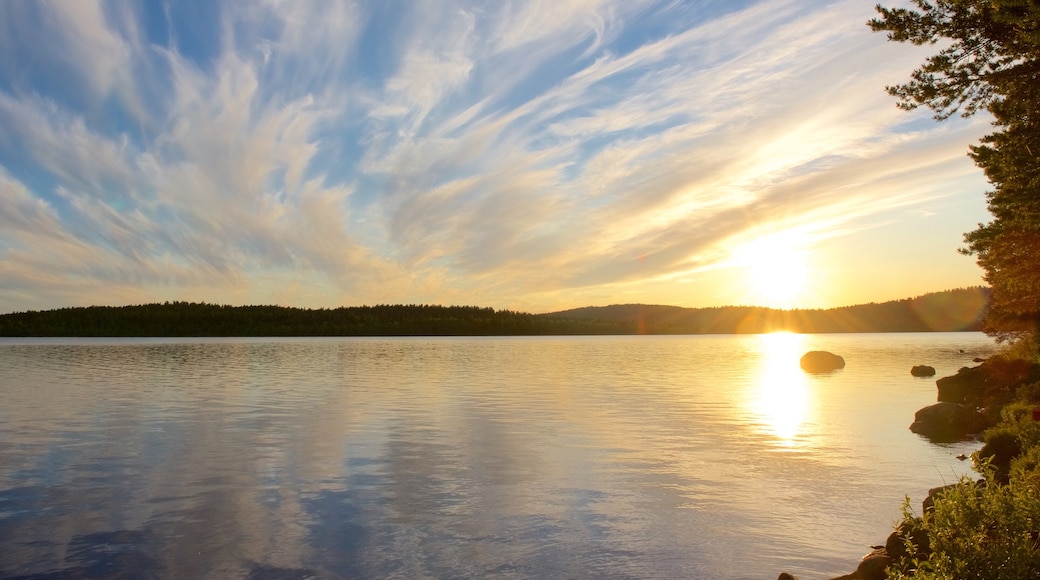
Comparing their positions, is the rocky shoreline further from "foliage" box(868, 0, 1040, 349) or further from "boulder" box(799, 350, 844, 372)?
"boulder" box(799, 350, 844, 372)

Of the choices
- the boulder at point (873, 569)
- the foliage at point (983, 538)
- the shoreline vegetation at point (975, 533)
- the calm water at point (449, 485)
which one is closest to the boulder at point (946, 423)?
the calm water at point (449, 485)

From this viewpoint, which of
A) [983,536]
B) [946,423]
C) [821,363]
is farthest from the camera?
[821,363]

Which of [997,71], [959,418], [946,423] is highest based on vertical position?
[997,71]

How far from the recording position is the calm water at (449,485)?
14133mm

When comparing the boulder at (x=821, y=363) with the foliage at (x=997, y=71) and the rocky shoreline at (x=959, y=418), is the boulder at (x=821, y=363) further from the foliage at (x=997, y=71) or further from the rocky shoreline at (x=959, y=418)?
the foliage at (x=997, y=71)

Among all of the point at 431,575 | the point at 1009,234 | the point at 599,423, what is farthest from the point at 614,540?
the point at 1009,234

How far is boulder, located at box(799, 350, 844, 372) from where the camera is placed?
80.6m

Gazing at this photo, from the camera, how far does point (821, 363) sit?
267 feet

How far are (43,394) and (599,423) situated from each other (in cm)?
3775

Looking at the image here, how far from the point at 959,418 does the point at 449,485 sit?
2409 centimetres

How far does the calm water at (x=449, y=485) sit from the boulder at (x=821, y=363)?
38.8 m

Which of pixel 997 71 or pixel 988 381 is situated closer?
pixel 997 71

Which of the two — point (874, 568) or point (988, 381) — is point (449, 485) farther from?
point (988, 381)

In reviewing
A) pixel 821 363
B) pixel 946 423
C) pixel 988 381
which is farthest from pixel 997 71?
pixel 821 363
